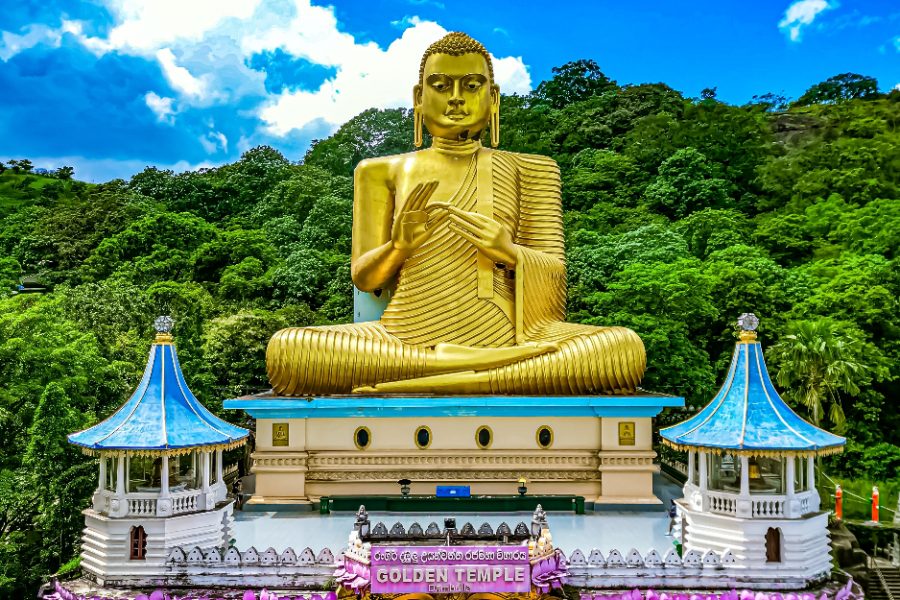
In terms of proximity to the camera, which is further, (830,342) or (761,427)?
(830,342)

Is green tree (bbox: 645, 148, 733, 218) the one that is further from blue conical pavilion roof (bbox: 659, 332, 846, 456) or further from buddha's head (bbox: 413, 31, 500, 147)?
blue conical pavilion roof (bbox: 659, 332, 846, 456)

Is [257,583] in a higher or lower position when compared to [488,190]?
lower

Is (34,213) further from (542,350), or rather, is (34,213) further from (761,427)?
(761,427)

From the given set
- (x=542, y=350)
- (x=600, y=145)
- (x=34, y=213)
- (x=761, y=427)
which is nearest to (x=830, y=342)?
(x=542, y=350)

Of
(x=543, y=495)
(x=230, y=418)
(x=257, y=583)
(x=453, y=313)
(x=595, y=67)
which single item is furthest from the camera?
(x=595, y=67)

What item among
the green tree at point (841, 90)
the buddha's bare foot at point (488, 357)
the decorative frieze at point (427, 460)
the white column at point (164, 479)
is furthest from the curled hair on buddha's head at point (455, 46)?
the green tree at point (841, 90)

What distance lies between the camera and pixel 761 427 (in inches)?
418

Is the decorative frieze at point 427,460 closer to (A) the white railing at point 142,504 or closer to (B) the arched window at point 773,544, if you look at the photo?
(A) the white railing at point 142,504

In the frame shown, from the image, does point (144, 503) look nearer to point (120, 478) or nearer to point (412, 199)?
point (120, 478)

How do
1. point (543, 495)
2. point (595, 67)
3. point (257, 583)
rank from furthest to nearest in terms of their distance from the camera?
point (595, 67), point (543, 495), point (257, 583)

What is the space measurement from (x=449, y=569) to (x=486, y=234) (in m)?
6.36

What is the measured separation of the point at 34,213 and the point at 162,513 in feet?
104

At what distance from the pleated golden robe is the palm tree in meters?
5.44

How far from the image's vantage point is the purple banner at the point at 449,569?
9.50 m
